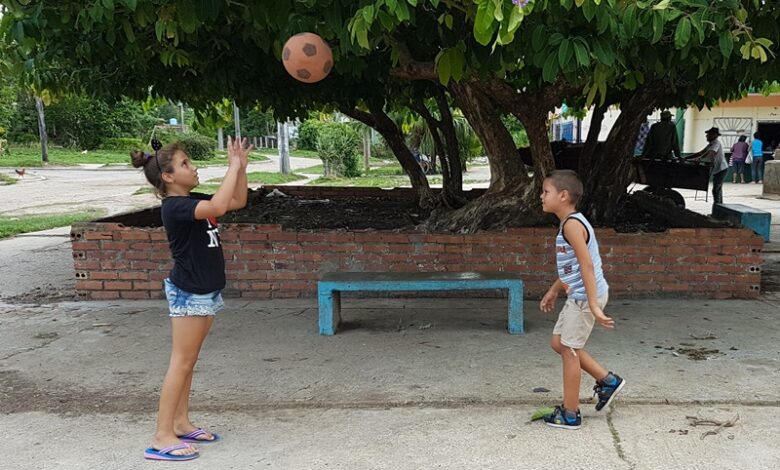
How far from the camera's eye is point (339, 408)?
397 cm

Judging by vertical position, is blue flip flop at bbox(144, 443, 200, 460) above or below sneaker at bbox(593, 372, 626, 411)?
below

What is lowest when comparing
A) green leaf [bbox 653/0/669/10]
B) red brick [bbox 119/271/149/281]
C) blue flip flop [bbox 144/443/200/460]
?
blue flip flop [bbox 144/443/200/460]

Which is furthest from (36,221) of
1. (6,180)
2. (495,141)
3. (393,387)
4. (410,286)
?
(6,180)

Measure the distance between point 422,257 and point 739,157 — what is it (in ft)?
58.4

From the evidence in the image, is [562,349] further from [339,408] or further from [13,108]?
[13,108]

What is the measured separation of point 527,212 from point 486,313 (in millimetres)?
1634

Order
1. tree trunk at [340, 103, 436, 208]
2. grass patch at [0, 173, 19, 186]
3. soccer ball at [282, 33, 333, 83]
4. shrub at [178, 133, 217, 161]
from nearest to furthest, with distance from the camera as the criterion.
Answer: soccer ball at [282, 33, 333, 83] → tree trunk at [340, 103, 436, 208] → grass patch at [0, 173, 19, 186] → shrub at [178, 133, 217, 161]

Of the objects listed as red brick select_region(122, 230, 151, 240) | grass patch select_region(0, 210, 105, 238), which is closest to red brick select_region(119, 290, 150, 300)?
red brick select_region(122, 230, 151, 240)

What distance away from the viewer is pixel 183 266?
10.8 feet

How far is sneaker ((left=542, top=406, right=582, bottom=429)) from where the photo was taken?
11.9 ft

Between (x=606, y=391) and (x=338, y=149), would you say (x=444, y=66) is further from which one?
(x=338, y=149)

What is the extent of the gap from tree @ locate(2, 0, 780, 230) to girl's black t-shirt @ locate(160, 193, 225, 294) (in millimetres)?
1180

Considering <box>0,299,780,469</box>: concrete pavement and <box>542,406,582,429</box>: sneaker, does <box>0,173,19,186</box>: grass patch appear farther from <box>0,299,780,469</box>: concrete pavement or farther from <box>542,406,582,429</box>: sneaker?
<box>542,406,582,429</box>: sneaker

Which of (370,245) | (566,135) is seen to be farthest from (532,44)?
(566,135)
